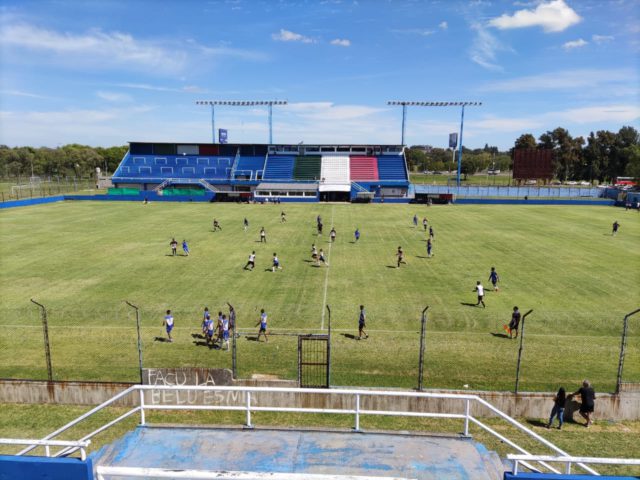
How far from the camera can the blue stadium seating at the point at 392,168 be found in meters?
86.2

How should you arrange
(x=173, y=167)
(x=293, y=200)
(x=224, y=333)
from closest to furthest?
(x=224, y=333) → (x=293, y=200) → (x=173, y=167)

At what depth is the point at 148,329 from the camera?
19297mm

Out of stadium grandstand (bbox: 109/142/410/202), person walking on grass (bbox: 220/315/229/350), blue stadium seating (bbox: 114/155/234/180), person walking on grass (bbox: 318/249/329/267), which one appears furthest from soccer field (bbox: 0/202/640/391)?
blue stadium seating (bbox: 114/155/234/180)

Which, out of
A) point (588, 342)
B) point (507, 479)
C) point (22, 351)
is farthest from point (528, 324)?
point (22, 351)

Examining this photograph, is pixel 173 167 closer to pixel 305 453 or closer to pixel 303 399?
pixel 303 399

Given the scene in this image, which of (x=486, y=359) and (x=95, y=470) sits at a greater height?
(x=95, y=470)

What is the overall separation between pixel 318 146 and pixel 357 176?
13.9 m

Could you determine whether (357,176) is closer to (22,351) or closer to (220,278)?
(220,278)

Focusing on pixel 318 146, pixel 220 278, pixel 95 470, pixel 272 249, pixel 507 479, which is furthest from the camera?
pixel 318 146

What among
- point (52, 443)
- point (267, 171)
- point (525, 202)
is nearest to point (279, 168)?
point (267, 171)

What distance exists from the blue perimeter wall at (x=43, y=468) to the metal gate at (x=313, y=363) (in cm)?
887

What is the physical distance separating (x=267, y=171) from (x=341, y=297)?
67835 millimetres

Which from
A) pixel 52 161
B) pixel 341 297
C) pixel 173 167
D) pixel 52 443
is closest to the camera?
pixel 52 443

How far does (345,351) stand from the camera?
17.3 meters
